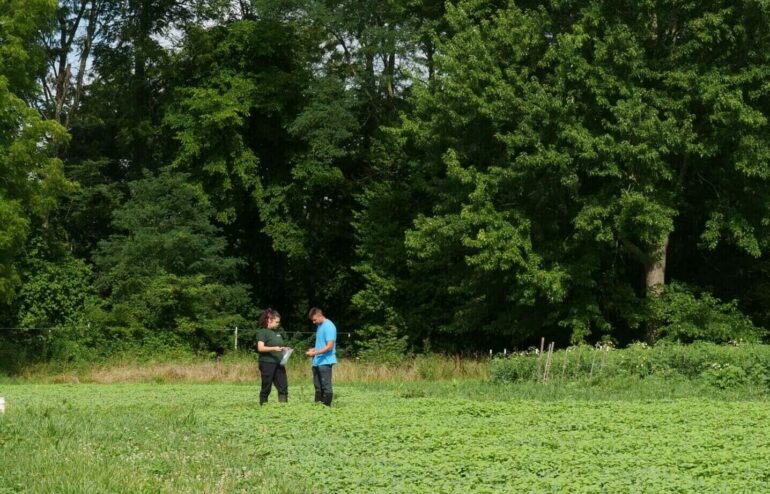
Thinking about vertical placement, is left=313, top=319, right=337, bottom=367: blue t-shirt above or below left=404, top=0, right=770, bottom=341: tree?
below

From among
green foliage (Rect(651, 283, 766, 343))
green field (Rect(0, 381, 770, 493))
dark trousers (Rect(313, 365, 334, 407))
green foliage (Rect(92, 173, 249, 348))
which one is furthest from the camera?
green foliage (Rect(92, 173, 249, 348))

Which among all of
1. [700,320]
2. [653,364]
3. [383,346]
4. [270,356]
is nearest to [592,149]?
[700,320]

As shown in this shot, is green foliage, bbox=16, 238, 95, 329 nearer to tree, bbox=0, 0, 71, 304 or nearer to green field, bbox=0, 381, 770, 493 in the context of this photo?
tree, bbox=0, 0, 71, 304

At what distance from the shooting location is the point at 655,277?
1245 inches

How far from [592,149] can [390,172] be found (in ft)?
51.2

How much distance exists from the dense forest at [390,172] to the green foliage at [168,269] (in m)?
0.11

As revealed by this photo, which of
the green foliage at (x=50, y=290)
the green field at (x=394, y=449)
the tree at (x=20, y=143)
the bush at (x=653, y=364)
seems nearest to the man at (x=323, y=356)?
the green field at (x=394, y=449)

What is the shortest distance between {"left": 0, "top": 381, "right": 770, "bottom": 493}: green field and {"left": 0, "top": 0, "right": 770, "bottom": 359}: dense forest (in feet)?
46.4

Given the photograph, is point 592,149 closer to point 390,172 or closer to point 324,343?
point 324,343

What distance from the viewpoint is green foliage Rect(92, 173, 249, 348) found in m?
36.7

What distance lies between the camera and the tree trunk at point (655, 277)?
101ft

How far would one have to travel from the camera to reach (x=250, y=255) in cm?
4672

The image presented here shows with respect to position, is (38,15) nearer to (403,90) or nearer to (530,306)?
(403,90)

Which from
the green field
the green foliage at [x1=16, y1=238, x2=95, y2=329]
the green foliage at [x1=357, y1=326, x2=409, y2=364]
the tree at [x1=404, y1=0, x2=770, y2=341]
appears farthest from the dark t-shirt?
the green foliage at [x1=16, y1=238, x2=95, y2=329]
